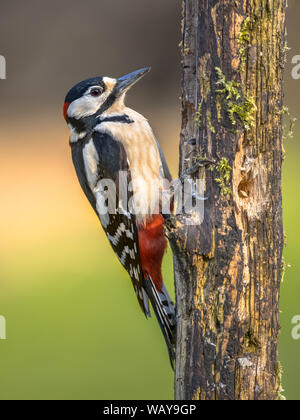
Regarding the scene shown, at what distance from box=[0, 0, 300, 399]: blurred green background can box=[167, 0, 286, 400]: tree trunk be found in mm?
2036

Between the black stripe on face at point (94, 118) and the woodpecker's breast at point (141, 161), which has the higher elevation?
the black stripe on face at point (94, 118)

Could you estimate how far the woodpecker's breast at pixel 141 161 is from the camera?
2.87 metres

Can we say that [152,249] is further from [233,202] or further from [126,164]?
[233,202]

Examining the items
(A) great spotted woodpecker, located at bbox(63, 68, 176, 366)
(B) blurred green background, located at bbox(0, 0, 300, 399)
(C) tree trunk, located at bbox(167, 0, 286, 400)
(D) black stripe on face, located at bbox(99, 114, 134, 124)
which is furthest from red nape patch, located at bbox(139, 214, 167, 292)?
(B) blurred green background, located at bbox(0, 0, 300, 399)

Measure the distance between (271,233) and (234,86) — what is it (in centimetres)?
52

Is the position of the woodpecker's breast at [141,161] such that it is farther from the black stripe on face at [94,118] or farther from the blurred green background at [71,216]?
the blurred green background at [71,216]

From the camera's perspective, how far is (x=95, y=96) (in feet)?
9.64

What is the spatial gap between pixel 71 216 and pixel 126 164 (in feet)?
15.2

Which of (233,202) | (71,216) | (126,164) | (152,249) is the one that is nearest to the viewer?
(233,202)

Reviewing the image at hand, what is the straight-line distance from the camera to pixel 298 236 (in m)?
6.85

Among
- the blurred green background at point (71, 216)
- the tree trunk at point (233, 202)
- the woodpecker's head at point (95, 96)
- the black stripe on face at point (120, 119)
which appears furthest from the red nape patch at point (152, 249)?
the blurred green background at point (71, 216)

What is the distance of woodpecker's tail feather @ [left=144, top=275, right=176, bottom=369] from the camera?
103 inches

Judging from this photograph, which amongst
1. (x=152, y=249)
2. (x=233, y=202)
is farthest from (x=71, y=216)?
(x=233, y=202)

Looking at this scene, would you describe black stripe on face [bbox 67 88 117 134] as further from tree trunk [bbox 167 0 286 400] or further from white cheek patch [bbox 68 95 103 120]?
tree trunk [bbox 167 0 286 400]
